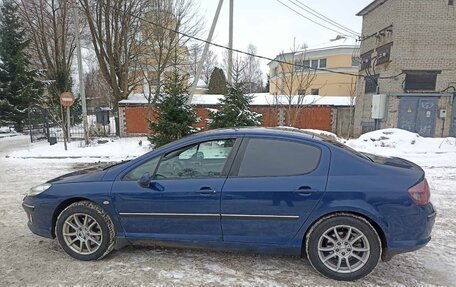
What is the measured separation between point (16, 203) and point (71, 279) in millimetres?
3400

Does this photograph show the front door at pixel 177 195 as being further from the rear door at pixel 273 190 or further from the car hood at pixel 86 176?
the car hood at pixel 86 176

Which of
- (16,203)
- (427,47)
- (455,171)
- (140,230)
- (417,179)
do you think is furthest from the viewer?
(427,47)

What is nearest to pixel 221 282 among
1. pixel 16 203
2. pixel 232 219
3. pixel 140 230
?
pixel 232 219

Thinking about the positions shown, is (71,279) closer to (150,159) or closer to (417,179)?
(150,159)

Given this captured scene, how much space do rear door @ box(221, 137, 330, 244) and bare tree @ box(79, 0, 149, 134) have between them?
16554 millimetres

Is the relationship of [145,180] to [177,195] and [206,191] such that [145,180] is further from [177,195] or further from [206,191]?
[206,191]

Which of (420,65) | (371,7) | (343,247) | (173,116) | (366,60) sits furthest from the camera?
(366,60)

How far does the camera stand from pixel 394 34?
14164mm

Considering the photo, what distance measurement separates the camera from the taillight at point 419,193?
9.45 feet

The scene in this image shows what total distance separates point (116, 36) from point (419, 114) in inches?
659

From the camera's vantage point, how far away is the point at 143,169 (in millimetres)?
3355

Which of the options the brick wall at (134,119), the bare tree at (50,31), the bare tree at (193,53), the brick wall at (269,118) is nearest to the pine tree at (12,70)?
the bare tree at (50,31)

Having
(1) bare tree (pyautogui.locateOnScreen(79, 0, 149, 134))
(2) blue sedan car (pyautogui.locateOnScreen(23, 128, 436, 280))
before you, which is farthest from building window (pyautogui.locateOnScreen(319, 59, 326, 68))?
(2) blue sedan car (pyautogui.locateOnScreen(23, 128, 436, 280))

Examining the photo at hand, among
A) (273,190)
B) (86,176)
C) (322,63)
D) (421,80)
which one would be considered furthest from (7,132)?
(322,63)
